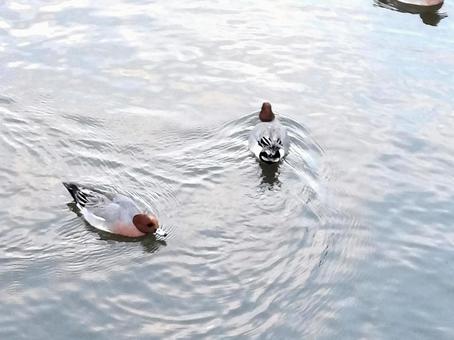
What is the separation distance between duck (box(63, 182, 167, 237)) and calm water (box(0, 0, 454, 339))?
0.52 ft

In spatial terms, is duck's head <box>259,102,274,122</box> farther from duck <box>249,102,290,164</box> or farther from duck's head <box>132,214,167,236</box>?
duck's head <box>132,214,167,236</box>

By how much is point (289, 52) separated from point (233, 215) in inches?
242

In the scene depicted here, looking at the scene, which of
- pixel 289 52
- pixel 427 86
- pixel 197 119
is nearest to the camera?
pixel 197 119

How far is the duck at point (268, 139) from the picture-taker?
12.4 meters

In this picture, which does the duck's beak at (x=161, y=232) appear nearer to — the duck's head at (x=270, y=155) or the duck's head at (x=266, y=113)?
the duck's head at (x=270, y=155)

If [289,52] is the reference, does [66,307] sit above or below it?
below

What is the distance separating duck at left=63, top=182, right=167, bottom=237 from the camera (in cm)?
1066

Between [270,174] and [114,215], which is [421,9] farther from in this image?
[114,215]

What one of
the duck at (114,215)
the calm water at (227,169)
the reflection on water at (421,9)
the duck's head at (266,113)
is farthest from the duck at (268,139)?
the reflection on water at (421,9)

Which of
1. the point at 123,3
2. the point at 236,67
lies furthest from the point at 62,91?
the point at 123,3

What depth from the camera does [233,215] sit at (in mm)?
11070

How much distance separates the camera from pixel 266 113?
13.5 m

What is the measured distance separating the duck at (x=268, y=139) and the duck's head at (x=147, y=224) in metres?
2.49

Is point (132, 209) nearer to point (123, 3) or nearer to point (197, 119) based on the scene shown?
point (197, 119)
